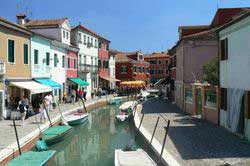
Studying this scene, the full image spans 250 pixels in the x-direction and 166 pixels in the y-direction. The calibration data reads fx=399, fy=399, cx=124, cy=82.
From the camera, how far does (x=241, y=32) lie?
17.3 meters

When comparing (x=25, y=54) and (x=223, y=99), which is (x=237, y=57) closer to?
(x=223, y=99)

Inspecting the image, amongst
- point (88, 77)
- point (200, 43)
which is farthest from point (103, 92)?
point (200, 43)

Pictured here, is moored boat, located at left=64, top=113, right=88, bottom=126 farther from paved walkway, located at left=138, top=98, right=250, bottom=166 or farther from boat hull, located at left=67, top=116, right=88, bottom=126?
paved walkway, located at left=138, top=98, right=250, bottom=166

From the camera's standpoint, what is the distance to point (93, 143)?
22516mm

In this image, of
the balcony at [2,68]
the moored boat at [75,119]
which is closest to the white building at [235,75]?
the moored boat at [75,119]

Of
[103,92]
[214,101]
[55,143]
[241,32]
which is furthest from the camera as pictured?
[103,92]

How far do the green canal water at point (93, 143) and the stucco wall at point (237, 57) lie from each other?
218 inches

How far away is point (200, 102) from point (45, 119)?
10.2 m

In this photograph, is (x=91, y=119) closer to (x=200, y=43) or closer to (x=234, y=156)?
(x=200, y=43)

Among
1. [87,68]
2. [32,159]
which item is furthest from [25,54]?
[87,68]

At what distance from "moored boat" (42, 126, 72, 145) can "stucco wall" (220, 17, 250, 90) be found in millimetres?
8985

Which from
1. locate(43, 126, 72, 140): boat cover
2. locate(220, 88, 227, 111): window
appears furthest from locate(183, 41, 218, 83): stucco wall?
locate(43, 126, 72, 140): boat cover

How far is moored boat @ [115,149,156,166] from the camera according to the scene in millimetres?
13297

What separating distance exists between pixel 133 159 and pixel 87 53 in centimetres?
4117
